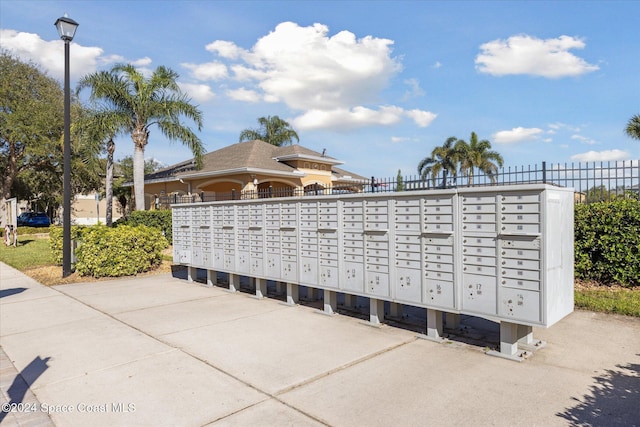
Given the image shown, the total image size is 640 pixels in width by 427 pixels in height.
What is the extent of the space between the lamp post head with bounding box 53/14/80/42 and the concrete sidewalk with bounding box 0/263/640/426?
7505 mm

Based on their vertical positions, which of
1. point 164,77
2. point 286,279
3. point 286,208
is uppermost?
point 164,77

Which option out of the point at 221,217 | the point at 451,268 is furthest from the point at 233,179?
the point at 451,268

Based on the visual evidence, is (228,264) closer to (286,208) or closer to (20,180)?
(286,208)

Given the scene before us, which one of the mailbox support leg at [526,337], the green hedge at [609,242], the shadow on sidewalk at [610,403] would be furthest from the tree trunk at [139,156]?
the shadow on sidewalk at [610,403]

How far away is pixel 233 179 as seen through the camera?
21125 millimetres

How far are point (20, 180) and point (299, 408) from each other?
44.2 meters

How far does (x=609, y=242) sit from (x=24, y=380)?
28.6 feet

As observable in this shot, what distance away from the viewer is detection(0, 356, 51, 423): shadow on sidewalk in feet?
13.0

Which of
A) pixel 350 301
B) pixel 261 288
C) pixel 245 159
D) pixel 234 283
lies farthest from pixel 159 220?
pixel 350 301

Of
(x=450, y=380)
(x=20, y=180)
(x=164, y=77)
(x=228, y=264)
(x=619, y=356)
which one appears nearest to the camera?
(x=450, y=380)

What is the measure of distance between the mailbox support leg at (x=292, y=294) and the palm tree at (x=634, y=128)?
21888 millimetres

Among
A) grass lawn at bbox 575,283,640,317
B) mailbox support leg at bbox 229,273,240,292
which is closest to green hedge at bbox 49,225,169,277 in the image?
mailbox support leg at bbox 229,273,240,292

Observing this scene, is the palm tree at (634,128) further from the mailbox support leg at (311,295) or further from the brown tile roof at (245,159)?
the mailbox support leg at (311,295)

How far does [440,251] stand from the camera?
209 inches
